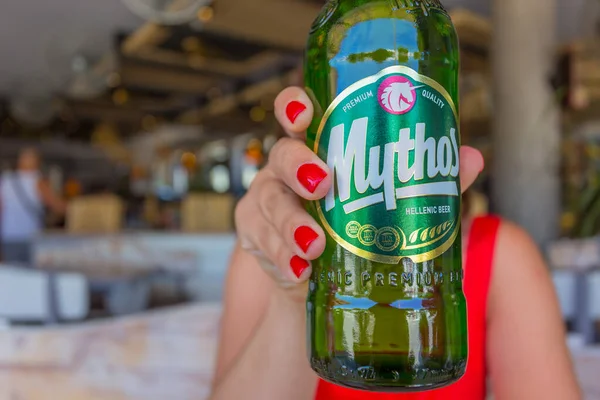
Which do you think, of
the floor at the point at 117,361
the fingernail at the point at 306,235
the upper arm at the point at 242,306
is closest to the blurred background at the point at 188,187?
the floor at the point at 117,361

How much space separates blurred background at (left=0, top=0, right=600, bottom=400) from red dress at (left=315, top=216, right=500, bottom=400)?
0.79 feet

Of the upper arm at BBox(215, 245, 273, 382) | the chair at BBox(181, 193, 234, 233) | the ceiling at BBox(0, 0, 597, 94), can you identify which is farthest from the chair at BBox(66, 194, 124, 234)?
the upper arm at BBox(215, 245, 273, 382)

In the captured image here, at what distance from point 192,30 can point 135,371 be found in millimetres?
3724

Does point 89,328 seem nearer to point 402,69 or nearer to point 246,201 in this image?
point 246,201

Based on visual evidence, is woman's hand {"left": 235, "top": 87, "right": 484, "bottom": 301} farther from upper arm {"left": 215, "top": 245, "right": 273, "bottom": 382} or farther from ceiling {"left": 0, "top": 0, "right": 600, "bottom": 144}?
ceiling {"left": 0, "top": 0, "right": 600, "bottom": 144}

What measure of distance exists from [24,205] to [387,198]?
4292mm

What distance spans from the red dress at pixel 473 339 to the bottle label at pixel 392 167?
1.16ft

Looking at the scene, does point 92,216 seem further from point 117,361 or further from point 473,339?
point 473,339

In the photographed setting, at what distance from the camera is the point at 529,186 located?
134 inches

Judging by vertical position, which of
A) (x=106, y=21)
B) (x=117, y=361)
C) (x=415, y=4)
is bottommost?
(x=117, y=361)

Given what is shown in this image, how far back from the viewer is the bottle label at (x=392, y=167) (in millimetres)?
593

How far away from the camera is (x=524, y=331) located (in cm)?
93

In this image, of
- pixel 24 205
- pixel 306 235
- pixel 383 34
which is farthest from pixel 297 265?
pixel 24 205

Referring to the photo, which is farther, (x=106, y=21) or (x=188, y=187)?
(x=188, y=187)
